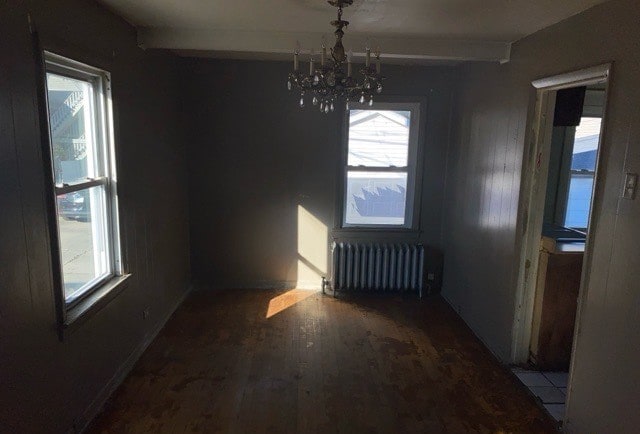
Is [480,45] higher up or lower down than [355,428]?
higher up

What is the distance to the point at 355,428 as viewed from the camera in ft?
9.16

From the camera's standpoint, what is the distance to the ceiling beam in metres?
3.45

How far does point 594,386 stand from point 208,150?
158 inches

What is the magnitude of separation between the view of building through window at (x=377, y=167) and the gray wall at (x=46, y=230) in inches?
76.7

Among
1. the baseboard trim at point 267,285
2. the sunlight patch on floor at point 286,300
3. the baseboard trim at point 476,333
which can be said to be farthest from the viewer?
the baseboard trim at point 267,285

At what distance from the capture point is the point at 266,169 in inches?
197

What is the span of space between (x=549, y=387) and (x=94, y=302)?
124 inches

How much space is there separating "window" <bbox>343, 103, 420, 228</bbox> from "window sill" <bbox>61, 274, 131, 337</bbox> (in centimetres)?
266

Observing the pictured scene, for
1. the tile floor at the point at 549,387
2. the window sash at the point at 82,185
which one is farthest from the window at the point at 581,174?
the window sash at the point at 82,185

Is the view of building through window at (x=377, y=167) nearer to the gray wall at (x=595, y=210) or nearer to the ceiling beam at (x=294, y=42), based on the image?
the gray wall at (x=595, y=210)

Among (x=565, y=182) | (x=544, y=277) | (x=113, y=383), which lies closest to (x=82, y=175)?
(x=113, y=383)

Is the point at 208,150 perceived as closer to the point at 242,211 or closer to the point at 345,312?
the point at 242,211

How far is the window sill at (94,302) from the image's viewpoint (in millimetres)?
2527

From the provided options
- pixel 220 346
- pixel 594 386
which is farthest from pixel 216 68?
pixel 594 386
